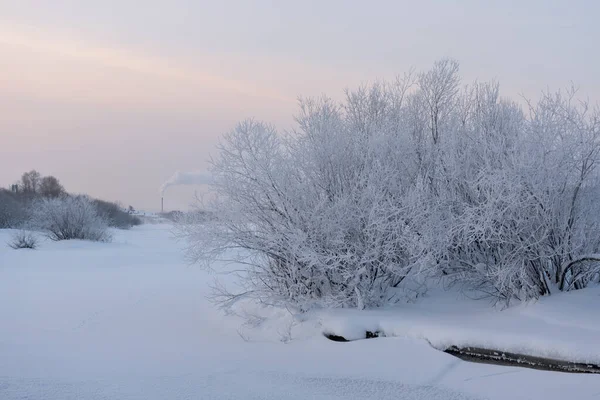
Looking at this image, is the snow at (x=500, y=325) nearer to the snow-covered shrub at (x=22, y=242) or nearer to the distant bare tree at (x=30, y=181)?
the snow-covered shrub at (x=22, y=242)

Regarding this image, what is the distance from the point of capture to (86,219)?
3112 centimetres

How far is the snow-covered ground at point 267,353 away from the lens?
7035 millimetres

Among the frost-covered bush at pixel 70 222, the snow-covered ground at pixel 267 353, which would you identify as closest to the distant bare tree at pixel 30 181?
the frost-covered bush at pixel 70 222

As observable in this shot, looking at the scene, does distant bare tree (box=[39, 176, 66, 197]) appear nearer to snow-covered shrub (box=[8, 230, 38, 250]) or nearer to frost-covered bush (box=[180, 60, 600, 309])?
snow-covered shrub (box=[8, 230, 38, 250])

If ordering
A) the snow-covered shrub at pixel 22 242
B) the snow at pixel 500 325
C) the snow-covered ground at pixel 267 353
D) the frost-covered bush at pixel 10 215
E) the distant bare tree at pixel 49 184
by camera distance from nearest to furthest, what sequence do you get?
1. the snow-covered ground at pixel 267 353
2. the snow at pixel 500 325
3. the snow-covered shrub at pixel 22 242
4. the frost-covered bush at pixel 10 215
5. the distant bare tree at pixel 49 184

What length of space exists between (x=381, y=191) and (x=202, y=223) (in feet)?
10.7

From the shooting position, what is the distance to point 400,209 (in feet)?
29.7

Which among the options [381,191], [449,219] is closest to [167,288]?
[381,191]

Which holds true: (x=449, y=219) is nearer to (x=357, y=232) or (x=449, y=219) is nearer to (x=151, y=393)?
(x=357, y=232)

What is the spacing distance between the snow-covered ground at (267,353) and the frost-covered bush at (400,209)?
671mm

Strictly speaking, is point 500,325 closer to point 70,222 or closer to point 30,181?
point 70,222

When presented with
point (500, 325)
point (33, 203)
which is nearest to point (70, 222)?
point (33, 203)

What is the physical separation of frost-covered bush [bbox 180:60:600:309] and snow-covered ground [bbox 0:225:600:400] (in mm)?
671

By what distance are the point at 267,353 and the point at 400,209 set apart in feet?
10.1
